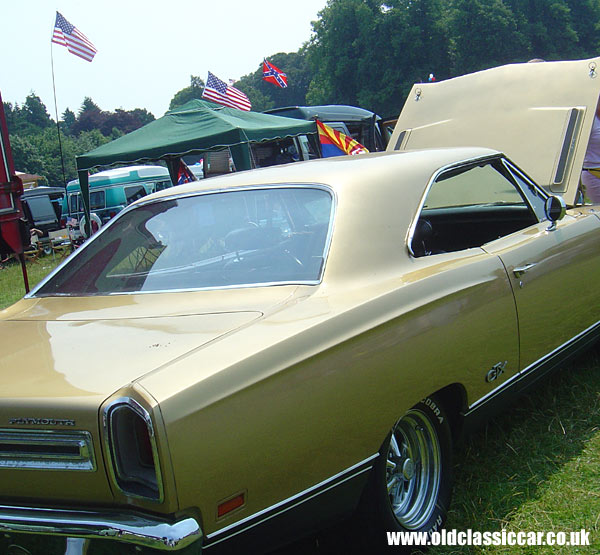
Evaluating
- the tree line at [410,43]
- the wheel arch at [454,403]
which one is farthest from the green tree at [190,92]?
the wheel arch at [454,403]

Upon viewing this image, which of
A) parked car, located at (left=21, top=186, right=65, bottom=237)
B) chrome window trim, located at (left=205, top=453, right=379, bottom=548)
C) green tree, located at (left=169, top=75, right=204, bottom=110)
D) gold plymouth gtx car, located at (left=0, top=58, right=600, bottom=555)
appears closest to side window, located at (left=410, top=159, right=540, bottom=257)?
gold plymouth gtx car, located at (left=0, top=58, right=600, bottom=555)

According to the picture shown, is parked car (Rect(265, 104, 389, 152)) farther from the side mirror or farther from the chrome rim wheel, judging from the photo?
the chrome rim wheel

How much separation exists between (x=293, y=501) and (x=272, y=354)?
1.35ft

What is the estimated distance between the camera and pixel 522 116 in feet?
17.9

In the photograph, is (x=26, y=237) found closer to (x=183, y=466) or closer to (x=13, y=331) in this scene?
(x=13, y=331)

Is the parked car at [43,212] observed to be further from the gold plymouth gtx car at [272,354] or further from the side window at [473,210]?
the gold plymouth gtx car at [272,354]

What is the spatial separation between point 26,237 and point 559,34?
63.7 metres

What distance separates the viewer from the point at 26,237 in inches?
293

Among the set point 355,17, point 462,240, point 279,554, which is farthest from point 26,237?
point 355,17

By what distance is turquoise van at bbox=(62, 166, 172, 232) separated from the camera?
2305 centimetres

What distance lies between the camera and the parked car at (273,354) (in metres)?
1.74

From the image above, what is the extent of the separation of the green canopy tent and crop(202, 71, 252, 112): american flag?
3.61 meters

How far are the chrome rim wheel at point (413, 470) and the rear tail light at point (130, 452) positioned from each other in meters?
0.92

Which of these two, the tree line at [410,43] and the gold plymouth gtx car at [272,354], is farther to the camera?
the tree line at [410,43]
